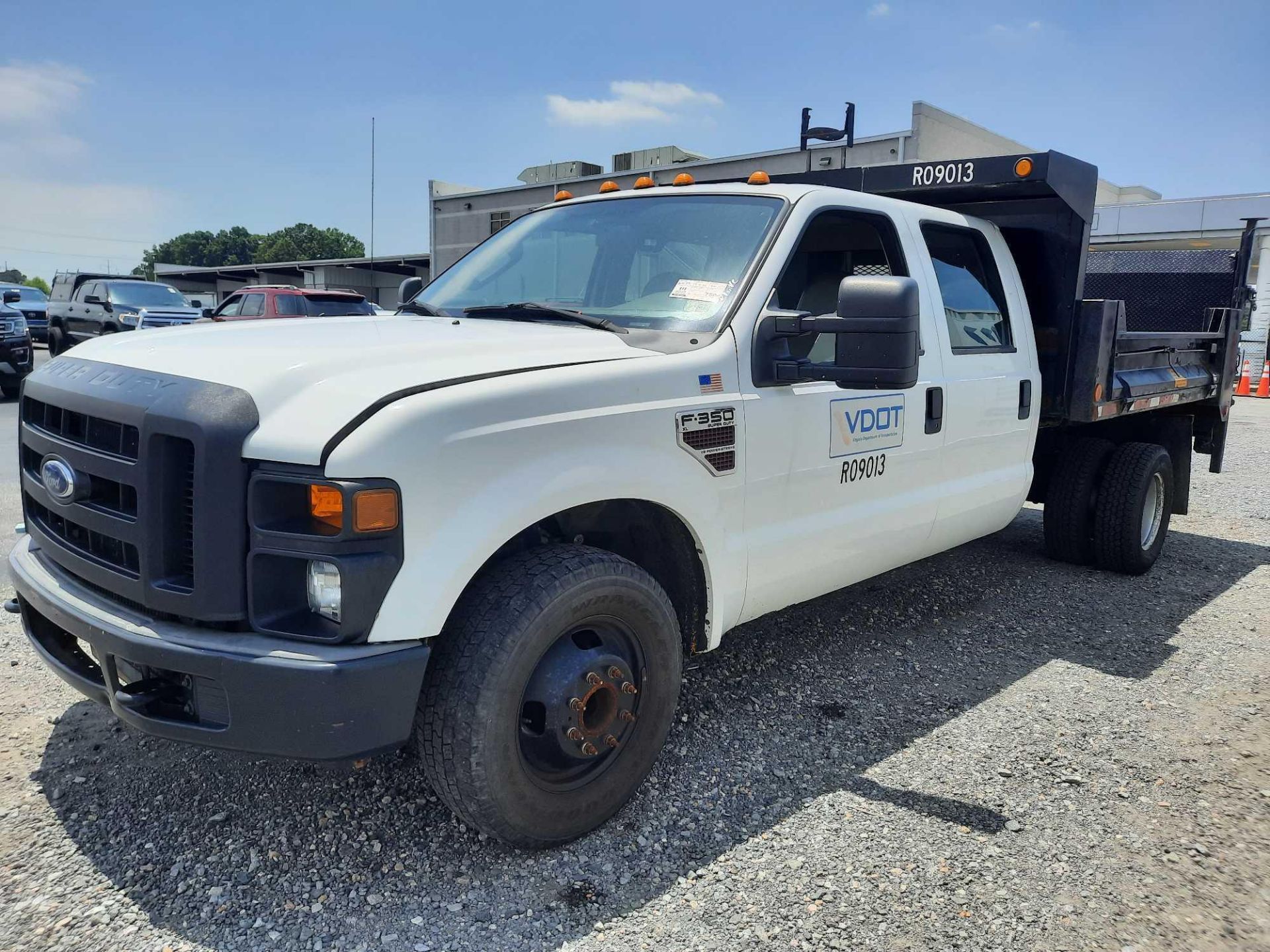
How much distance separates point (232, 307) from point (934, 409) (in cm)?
1558

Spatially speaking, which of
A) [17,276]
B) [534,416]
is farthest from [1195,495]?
[17,276]

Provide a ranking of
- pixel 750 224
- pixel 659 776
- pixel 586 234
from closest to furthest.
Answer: pixel 659 776, pixel 750 224, pixel 586 234

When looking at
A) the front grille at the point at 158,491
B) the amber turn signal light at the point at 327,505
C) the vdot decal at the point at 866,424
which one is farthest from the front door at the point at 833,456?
the front grille at the point at 158,491

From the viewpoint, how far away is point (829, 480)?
354 centimetres

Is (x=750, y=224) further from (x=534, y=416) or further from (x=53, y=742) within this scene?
(x=53, y=742)

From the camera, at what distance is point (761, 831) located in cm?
295

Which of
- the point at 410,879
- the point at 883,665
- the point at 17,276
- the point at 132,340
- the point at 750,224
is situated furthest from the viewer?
the point at 17,276

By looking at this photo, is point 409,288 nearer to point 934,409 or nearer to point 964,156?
point 934,409

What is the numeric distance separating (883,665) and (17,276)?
177ft

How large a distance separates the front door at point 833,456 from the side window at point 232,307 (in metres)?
14.7

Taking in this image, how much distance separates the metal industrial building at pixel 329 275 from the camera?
1602 inches

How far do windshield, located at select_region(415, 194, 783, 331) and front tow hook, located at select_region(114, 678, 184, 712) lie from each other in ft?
5.70

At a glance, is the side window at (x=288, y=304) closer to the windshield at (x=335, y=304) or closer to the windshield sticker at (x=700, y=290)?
the windshield at (x=335, y=304)

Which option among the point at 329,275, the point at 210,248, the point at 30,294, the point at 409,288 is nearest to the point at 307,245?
the point at 210,248
